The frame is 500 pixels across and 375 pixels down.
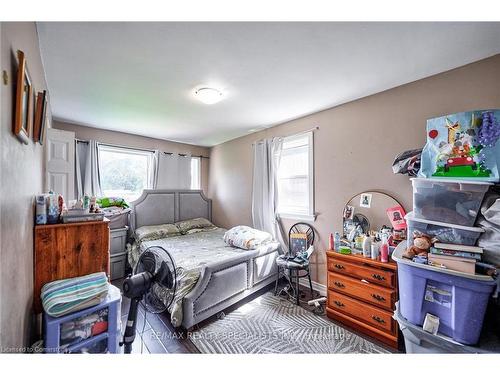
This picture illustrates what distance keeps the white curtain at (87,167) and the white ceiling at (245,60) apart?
28.8 inches

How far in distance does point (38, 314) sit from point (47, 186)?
1249 mm

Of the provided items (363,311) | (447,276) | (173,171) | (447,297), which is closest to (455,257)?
(447,276)

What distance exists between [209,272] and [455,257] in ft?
6.01

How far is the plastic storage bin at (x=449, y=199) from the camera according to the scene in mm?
1192

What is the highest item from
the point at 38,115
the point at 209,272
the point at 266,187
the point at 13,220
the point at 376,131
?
the point at 376,131

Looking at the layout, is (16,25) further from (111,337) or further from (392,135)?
(392,135)

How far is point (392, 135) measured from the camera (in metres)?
1.95

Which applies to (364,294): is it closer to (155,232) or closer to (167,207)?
(155,232)

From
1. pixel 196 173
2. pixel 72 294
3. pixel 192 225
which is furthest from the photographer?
pixel 196 173

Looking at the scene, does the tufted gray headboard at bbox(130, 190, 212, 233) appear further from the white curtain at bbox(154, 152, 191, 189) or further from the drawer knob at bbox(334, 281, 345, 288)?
the drawer knob at bbox(334, 281, 345, 288)

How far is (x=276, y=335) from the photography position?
5.76 feet

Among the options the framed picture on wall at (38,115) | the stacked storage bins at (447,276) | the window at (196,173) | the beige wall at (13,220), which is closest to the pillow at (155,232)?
the window at (196,173)

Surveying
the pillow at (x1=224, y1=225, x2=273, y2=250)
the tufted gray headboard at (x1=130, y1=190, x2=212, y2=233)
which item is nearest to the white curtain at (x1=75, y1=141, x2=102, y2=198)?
the tufted gray headboard at (x1=130, y1=190, x2=212, y2=233)

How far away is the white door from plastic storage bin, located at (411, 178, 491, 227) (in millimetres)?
3190
